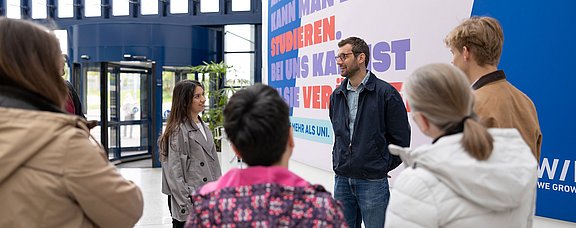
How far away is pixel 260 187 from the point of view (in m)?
1.30

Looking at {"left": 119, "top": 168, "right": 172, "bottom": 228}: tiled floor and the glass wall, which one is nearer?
{"left": 119, "top": 168, "right": 172, "bottom": 228}: tiled floor

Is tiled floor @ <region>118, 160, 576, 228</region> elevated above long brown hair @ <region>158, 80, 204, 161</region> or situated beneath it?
situated beneath

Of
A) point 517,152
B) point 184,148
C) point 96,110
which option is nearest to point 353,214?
point 184,148

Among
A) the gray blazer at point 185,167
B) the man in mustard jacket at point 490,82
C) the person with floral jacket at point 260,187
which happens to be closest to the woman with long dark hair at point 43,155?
the person with floral jacket at point 260,187

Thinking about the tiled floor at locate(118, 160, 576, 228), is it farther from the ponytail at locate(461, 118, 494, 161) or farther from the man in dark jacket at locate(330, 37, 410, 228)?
the ponytail at locate(461, 118, 494, 161)

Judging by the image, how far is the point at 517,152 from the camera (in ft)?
4.61

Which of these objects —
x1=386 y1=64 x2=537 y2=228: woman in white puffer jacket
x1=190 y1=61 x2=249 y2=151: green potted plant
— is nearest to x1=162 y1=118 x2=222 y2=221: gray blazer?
x1=386 y1=64 x2=537 y2=228: woman in white puffer jacket

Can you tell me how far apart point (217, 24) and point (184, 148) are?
32.2 ft

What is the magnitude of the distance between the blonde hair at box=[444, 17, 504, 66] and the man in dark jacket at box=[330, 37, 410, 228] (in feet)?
3.87

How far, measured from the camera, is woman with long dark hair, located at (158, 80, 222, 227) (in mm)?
3137

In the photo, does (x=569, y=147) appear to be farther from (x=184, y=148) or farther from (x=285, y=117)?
(x=184, y=148)

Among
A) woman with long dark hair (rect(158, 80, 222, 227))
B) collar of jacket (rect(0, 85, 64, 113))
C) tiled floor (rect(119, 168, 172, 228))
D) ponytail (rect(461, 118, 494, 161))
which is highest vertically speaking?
collar of jacket (rect(0, 85, 64, 113))

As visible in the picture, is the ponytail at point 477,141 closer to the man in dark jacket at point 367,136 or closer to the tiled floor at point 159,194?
the tiled floor at point 159,194

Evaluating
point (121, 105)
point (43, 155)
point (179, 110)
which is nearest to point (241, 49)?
point (121, 105)
